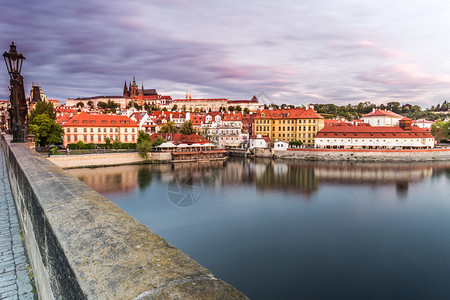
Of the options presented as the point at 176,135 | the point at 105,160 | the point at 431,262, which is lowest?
the point at 431,262

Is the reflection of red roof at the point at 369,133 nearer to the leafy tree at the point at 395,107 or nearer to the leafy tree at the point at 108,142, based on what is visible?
the leafy tree at the point at 108,142

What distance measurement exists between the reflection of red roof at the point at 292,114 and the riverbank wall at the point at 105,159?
23.5 meters

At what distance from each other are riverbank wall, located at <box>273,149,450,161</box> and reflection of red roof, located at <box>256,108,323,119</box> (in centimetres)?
975

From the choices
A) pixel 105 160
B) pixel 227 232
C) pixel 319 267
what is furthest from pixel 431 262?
pixel 105 160

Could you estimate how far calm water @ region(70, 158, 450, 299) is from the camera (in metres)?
9.45

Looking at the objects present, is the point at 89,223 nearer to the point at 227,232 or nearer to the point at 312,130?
the point at 227,232

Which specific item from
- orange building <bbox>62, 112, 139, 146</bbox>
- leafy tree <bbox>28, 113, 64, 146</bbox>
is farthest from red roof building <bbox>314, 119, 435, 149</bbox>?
leafy tree <bbox>28, 113, 64, 146</bbox>

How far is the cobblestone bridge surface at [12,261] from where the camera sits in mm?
3100

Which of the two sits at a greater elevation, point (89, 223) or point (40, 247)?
point (89, 223)

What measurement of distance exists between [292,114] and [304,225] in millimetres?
40026

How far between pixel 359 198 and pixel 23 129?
20.9m

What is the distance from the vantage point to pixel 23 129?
13.2 meters

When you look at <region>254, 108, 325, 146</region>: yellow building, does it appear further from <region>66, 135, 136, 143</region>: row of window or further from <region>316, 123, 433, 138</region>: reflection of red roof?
<region>66, 135, 136, 143</region>: row of window

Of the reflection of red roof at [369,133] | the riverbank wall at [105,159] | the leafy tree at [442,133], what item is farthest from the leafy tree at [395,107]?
the riverbank wall at [105,159]
